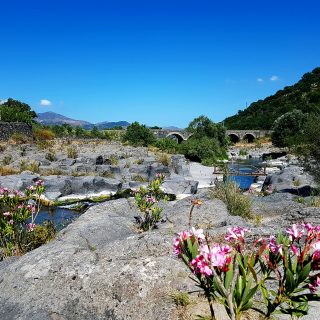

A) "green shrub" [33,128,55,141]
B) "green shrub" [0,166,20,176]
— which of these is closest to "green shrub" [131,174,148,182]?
"green shrub" [0,166,20,176]

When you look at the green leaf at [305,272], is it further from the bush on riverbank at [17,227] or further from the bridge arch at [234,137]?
the bridge arch at [234,137]

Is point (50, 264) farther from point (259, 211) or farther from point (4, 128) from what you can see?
point (4, 128)

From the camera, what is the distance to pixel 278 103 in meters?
136

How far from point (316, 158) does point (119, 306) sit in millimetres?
14198

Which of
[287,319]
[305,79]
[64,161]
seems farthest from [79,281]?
[305,79]

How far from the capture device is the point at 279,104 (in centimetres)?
13450

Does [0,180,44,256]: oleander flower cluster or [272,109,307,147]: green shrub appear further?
[272,109,307,147]: green shrub

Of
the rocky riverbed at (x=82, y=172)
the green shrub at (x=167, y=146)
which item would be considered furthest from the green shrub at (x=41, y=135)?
the green shrub at (x=167, y=146)

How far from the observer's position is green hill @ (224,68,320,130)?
4705 inches

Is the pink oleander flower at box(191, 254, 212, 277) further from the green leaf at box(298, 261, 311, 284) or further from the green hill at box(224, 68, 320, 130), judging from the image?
the green hill at box(224, 68, 320, 130)

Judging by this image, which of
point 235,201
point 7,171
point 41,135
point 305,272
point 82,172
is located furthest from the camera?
point 41,135

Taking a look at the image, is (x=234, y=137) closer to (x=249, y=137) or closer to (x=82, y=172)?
(x=249, y=137)

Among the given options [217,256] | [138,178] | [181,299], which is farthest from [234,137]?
[217,256]

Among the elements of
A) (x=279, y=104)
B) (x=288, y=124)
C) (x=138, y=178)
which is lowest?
(x=138, y=178)
